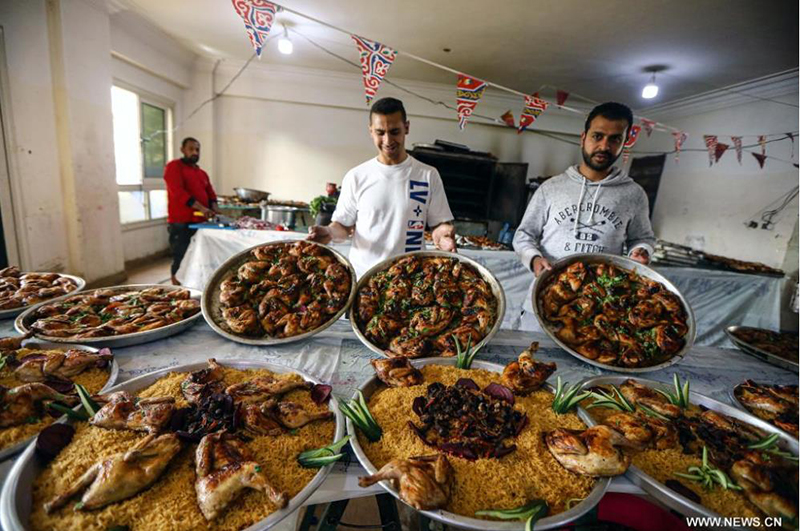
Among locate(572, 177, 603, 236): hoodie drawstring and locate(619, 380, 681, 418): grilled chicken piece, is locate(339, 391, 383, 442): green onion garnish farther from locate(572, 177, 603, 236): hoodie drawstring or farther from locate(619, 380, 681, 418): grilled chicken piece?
locate(572, 177, 603, 236): hoodie drawstring

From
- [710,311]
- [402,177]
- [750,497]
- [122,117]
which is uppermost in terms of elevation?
[122,117]

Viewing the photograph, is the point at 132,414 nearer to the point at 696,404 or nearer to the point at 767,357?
the point at 696,404

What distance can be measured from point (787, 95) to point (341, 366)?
9630 mm

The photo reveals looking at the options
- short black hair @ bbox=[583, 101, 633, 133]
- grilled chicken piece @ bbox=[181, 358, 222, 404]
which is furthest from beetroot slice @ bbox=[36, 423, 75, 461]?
short black hair @ bbox=[583, 101, 633, 133]

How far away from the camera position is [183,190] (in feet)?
19.5

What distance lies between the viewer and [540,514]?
1.06m

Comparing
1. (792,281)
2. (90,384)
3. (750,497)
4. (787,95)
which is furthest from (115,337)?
(787,95)

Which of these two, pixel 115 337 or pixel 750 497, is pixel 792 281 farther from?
pixel 115 337

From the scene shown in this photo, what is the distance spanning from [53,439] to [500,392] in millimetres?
1686

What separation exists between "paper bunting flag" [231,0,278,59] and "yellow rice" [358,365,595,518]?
12.0 ft

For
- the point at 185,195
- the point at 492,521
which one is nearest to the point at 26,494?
the point at 492,521

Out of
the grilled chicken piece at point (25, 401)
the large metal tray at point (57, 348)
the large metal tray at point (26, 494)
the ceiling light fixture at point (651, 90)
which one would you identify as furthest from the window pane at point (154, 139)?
the ceiling light fixture at point (651, 90)

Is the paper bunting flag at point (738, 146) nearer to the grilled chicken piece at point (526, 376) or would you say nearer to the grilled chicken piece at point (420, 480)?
the grilled chicken piece at point (526, 376)

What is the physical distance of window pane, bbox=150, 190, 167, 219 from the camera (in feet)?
28.6
